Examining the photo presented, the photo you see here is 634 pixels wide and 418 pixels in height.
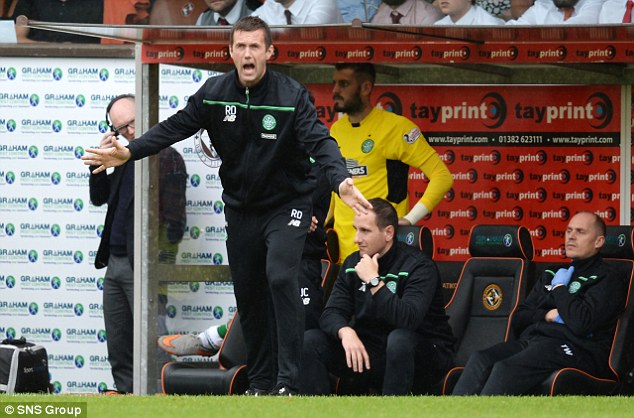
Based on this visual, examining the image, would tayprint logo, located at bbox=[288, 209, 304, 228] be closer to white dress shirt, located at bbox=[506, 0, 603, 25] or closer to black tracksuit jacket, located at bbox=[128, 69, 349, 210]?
black tracksuit jacket, located at bbox=[128, 69, 349, 210]

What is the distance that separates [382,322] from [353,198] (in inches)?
92.1

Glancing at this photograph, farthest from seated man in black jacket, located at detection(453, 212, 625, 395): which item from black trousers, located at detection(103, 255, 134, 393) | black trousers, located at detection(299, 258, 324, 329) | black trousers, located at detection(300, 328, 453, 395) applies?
black trousers, located at detection(103, 255, 134, 393)

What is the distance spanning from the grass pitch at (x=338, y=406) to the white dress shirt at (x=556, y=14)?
8.31ft

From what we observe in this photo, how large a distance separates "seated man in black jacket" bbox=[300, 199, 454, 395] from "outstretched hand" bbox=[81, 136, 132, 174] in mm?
2019

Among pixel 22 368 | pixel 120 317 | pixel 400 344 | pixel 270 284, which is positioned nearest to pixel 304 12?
pixel 400 344

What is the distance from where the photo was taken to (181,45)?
1121 cm

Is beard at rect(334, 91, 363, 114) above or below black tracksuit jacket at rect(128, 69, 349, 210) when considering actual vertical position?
above

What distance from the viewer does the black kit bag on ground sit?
11664 millimetres

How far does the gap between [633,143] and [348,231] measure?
7.76ft

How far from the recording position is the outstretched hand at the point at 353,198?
7211 millimetres

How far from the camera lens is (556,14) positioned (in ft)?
30.5

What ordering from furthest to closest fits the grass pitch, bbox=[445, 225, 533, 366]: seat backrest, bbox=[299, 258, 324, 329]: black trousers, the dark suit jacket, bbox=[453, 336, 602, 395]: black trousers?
the dark suit jacket, bbox=[445, 225, 533, 366]: seat backrest, bbox=[299, 258, 324, 329]: black trousers, bbox=[453, 336, 602, 395]: black trousers, the grass pitch

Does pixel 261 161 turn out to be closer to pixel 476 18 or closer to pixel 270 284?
pixel 270 284

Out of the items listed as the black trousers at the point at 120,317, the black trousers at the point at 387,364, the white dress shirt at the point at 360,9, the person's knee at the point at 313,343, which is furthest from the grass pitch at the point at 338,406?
the black trousers at the point at 120,317
